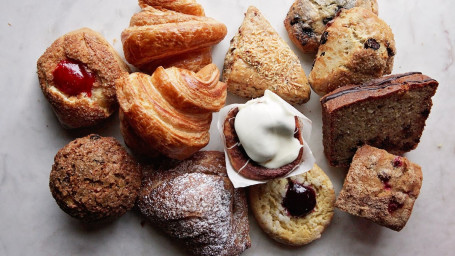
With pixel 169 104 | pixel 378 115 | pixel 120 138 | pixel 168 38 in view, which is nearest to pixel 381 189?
pixel 378 115

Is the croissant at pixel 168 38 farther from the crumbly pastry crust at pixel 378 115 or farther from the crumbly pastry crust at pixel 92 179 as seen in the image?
the crumbly pastry crust at pixel 378 115

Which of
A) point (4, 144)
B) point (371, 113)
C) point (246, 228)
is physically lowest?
Result: point (246, 228)

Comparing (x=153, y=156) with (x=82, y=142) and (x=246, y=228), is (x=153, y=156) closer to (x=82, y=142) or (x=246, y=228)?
(x=82, y=142)

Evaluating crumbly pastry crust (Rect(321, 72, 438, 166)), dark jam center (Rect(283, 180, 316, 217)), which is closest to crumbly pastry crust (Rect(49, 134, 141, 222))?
dark jam center (Rect(283, 180, 316, 217))

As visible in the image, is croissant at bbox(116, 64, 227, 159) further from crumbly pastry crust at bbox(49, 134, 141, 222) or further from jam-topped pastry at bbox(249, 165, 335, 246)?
jam-topped pastry at bbox(249, 165, 335, 246)

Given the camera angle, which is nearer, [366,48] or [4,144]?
[366,48]

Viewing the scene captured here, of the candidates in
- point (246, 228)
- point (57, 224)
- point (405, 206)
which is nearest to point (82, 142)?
point (57, 224)

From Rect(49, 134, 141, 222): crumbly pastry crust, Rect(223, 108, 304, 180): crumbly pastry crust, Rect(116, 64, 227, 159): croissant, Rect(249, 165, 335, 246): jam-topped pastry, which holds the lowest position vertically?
Rect(249, 165, 335, 246): jam-topped pastry

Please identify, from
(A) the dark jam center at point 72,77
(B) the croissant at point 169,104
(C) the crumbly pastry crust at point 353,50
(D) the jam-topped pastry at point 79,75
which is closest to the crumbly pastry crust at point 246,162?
(B) the croissant at point 169,104
